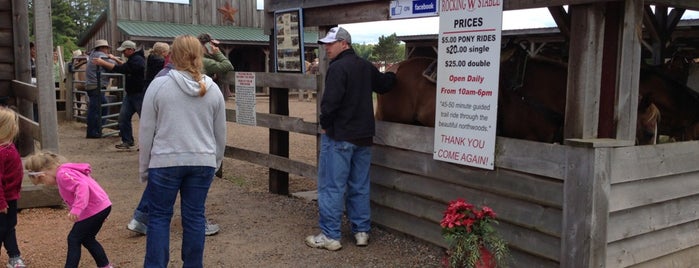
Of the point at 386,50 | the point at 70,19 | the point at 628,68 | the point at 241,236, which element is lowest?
the point at 241,236

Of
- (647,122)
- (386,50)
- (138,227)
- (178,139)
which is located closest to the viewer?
(178,139)

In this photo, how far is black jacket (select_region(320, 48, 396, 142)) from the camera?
489 cm

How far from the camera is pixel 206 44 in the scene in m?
6.52

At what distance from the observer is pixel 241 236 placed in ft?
18.0

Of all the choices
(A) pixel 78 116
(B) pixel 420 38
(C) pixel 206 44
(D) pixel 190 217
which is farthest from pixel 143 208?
(A) pixel 78 116

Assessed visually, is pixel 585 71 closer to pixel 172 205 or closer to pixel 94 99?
pixel 172 205

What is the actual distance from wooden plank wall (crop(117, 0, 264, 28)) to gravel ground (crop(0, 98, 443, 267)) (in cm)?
1519

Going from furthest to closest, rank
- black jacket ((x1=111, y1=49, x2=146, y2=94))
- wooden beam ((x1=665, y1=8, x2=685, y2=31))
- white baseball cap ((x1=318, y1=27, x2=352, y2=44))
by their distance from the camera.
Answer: black jacket ((x1=111, y1=49, x2=146, y2=94)) < wooden beam ((x1=665, y1=8, x2=685, y2=31)) < white baseball cap ((x1=318, y1=27, x2=352, y2=44))

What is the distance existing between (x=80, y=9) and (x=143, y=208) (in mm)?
71062

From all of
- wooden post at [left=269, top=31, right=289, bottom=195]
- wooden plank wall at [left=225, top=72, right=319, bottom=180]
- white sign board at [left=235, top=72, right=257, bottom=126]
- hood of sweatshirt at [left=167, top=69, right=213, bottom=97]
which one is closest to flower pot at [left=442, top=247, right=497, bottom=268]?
hood of sweatshirt at [left=167, top=69, right=213, bottom=97]

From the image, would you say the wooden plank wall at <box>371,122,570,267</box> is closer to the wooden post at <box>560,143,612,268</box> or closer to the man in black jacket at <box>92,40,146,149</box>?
the wooden post at <box>560,143,612,268</box>

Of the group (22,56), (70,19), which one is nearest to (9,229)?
(22,56)

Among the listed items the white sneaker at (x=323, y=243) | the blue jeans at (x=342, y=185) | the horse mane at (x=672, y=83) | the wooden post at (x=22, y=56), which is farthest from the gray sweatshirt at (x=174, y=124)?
the wooden post at (x=22, y=56)

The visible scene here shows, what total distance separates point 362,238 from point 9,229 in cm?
266
